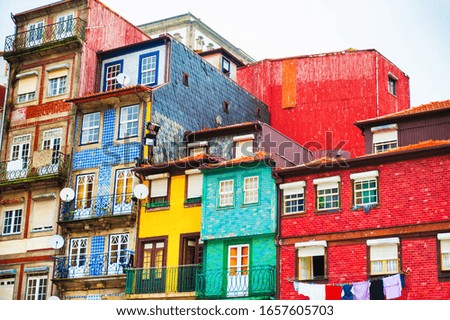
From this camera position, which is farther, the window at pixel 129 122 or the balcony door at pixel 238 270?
the window at pixel 129 122

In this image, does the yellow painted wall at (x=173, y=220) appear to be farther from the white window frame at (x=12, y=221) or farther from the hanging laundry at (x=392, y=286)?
the hanging laundry at (x=392, y=286)

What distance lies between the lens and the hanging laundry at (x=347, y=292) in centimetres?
2248

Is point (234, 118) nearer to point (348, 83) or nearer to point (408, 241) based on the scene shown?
point (348, 83)

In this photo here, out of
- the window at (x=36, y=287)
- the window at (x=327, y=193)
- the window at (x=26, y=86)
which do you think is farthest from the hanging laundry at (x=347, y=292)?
the window at (x=26, y=86)

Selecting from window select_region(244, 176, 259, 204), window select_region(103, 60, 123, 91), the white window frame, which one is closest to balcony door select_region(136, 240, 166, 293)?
window select_region(244, 176, 259, 204)

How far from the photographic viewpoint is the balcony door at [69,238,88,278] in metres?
28.4

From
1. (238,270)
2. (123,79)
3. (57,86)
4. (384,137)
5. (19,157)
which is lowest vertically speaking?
(238,270)

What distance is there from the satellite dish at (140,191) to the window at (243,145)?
11.7ft

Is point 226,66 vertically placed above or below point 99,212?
above

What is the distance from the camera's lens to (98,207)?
28.9 m

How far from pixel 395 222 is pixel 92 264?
10.5m

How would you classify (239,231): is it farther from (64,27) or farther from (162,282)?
(64,27)

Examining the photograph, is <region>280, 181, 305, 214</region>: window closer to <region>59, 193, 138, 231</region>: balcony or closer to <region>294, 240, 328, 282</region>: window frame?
<region>294, 240, 328, 282</region>: window frame

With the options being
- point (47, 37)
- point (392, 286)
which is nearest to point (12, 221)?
point (47, 37)
